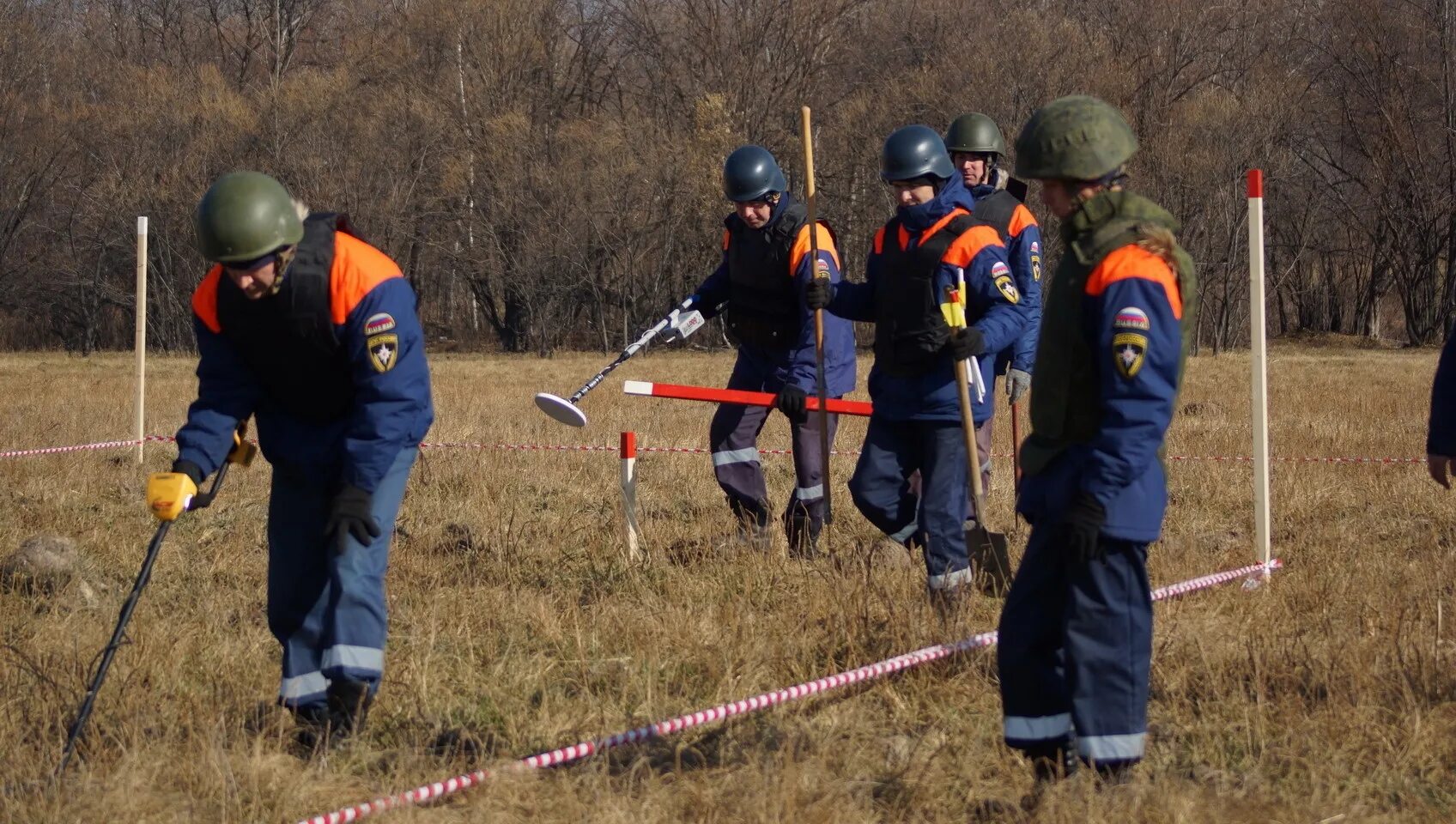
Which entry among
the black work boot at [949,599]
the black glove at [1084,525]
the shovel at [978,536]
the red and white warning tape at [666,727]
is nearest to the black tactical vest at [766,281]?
the shovel at [978,536]

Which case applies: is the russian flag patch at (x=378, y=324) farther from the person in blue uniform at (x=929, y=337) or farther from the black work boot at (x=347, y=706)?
the person in blue uniform at (x=929, y=337)

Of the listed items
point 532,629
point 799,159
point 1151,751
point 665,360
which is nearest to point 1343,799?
point 1151,751

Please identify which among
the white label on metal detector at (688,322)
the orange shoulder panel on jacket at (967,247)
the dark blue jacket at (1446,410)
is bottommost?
the dark blue jacket at (1446,410)

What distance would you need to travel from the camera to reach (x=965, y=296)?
5859 mm

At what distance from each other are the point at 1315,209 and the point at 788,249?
3388 centimetres

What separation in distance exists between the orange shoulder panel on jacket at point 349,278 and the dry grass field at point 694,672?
4.00 feet

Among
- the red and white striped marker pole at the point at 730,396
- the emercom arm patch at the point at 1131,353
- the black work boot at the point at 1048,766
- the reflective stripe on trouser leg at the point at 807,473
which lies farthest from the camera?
the reflective stripe on trouser leg at the point at 807,473

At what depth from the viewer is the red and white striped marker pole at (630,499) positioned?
7.19 m

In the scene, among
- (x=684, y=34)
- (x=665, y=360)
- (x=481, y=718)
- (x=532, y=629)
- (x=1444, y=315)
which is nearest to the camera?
(x=481, y=718)

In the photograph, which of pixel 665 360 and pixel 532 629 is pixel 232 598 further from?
pixel 665 360

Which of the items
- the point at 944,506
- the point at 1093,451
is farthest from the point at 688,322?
the point at 1093,451

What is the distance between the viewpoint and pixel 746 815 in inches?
152

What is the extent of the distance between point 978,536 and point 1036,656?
175cm

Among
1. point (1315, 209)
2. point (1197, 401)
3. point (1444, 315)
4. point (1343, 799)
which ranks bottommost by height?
point (1343, 799)
